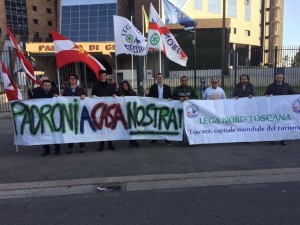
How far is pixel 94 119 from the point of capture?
7.71m

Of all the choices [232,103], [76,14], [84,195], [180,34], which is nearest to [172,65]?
[180,34]

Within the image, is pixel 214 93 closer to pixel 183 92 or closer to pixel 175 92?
pixel 183 92

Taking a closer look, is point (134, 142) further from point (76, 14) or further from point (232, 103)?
point (76, 14)

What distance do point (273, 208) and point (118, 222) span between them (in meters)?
2.10

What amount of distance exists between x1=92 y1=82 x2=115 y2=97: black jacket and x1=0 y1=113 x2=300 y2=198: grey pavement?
53.3 inches

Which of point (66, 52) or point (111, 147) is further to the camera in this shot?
point (66, 52)

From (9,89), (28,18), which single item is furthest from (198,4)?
(9,89)

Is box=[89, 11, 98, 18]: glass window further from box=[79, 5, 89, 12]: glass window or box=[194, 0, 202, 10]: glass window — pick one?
box=[194, 0, 202, 10]: glass window

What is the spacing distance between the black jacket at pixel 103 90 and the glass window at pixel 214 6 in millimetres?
47016

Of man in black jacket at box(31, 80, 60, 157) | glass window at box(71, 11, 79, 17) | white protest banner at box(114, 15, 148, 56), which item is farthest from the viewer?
glass window at box(71, 11, 79, 17)

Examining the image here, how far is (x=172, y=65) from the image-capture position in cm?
3238

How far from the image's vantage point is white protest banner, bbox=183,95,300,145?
7.84m

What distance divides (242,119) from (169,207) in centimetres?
407

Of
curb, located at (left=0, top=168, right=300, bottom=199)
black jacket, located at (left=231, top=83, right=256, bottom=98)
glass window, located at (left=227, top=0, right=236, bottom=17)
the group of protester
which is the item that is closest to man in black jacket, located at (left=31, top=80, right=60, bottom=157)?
the group of protester
